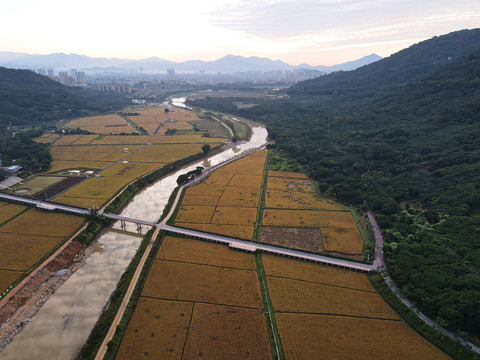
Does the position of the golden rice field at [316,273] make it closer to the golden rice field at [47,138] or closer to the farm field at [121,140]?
the farm field at [121,140]

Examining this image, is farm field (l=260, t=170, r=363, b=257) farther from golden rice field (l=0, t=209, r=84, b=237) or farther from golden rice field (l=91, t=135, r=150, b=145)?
golden rice field (l=91, t=135, r=150, b=145)

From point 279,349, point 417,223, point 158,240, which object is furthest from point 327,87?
point 279,349

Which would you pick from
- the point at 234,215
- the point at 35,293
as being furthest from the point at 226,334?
the point at 234,215

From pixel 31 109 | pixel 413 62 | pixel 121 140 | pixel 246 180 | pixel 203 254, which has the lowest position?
pixel 203 254

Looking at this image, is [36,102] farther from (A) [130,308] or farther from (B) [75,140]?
(A) [130,308]

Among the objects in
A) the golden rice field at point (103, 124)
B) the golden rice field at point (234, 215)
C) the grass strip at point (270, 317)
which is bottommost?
the grass strip at point (270, 317)

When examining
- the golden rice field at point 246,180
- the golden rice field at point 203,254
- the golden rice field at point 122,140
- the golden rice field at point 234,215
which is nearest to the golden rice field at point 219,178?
the golden rice field at point 246,180
